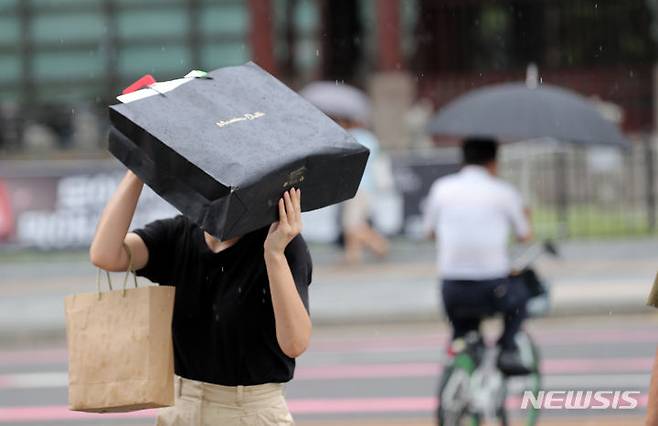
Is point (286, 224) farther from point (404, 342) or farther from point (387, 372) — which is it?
point (404, 342)

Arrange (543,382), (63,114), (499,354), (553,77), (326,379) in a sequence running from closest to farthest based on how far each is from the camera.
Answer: (499,354), (543,382), (326,379), (553,77), (63,114)

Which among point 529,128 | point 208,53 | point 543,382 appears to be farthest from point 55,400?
point 208,53

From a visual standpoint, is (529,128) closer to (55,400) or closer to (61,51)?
(55,400)

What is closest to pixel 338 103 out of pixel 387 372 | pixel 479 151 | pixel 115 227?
pixel 387 372

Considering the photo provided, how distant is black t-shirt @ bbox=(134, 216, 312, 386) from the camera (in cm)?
408

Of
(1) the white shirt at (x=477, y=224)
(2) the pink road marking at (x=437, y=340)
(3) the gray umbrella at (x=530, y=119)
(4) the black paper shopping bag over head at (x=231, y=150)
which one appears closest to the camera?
(4) the black paper shopping bag over head at (x=231, y=150)

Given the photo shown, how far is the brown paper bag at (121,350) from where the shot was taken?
3.94 metres

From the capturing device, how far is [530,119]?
777 cm

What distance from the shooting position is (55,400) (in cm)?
1023

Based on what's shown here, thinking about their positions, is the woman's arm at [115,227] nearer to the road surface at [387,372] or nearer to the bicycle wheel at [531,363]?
the bicycle wheel at [531,363]

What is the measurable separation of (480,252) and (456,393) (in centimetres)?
75

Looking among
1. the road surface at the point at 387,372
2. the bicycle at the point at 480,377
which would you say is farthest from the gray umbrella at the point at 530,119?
the road surface at the point at 387,372

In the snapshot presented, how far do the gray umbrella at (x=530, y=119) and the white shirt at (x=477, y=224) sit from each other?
0.36 metres

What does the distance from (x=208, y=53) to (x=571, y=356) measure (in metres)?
21.4
